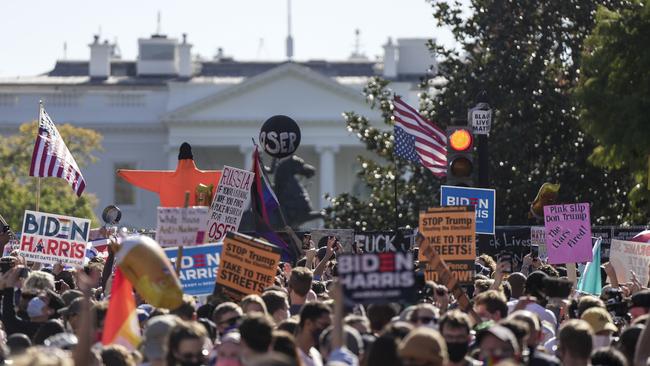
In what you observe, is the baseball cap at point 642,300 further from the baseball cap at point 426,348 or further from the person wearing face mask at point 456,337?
the baseball cap at point 426,348

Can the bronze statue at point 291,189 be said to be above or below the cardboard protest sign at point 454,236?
above

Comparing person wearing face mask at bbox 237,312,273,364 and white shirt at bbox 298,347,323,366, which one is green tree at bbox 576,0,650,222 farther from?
person wearing face mask at bbox 237,312,273,364

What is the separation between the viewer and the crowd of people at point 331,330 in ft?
29.8

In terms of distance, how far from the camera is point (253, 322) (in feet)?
30.9

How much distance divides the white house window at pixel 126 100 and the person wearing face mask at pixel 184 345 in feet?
283

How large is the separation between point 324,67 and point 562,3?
6683 centimetres

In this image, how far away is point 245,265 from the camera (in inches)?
519

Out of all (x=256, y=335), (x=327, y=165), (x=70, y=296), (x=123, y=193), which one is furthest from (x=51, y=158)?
(x=327, y=165)

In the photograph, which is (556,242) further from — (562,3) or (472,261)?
(562,3)

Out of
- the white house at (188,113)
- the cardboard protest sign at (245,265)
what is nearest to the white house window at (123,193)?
the white house at (188,113)

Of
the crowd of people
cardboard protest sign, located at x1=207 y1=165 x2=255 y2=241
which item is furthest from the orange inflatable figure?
the crowd of people

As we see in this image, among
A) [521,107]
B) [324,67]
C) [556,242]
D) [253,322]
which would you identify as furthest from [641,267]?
[324,67]

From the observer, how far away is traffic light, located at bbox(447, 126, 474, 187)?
18.1 meters

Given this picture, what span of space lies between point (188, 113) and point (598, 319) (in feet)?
271
